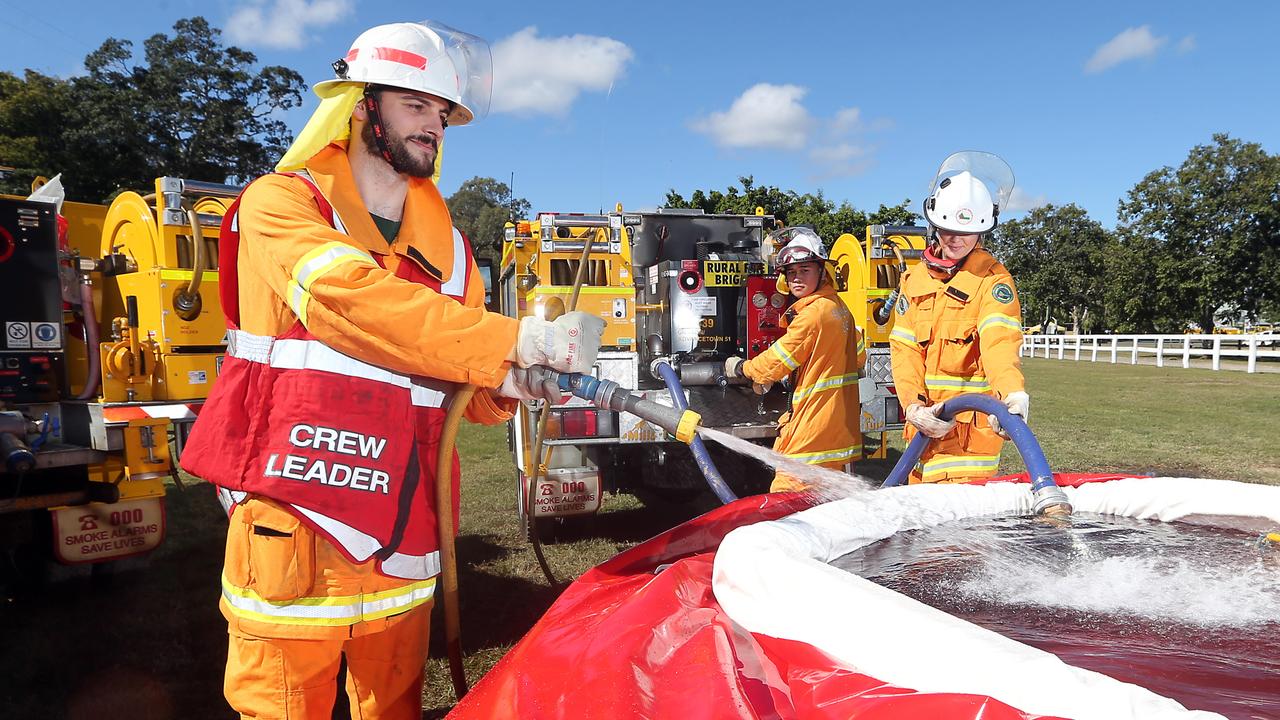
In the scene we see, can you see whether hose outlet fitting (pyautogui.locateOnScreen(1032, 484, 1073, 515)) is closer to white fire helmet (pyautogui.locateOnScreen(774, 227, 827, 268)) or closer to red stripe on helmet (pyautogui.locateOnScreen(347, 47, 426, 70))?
Answer: red stripe on helmet (pyautogui.locateOnScreen(347, 47, 426, 70))

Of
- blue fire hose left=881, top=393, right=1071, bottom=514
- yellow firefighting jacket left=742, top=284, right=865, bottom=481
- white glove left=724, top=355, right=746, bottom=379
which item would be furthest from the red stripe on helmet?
white glove left=724, top=355, right=746, bottom=379

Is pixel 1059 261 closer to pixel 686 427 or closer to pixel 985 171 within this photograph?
pixel 985 171

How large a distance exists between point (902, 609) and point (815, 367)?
3345mm

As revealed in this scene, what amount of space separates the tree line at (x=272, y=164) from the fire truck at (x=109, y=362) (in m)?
19.5

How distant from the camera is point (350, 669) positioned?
1794mm

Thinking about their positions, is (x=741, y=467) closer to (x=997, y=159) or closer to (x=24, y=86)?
(x=997, y=159)

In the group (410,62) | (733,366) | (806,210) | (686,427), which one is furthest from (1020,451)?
(806,210)

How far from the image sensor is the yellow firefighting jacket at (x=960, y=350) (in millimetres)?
3309

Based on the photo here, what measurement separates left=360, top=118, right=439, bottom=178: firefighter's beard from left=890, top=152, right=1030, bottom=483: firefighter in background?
7.26 feet

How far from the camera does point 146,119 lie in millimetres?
30625

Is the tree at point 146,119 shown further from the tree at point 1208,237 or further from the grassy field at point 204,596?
the tree at point 1208,237

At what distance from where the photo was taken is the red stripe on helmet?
182 cm

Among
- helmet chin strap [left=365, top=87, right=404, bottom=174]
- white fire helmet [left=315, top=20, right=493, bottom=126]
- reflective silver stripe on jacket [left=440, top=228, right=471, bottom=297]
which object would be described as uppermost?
white fire helmet [left=315, top=20, right=493, bottom=126]

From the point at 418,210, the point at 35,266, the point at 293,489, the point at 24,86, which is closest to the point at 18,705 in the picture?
the point at 35,266
